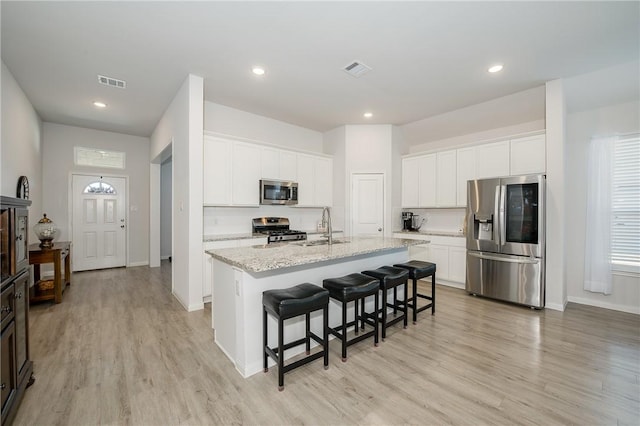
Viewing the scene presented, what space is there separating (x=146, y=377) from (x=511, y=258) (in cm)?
444

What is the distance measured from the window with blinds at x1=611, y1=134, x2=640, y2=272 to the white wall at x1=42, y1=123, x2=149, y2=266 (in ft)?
27.9

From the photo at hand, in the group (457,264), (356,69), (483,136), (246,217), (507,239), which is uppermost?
(356,69)

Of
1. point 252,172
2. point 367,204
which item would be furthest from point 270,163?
point 367,204

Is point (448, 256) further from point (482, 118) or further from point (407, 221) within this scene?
point (482, 118)

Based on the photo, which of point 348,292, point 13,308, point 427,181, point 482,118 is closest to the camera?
point 13,308

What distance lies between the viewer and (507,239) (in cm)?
384

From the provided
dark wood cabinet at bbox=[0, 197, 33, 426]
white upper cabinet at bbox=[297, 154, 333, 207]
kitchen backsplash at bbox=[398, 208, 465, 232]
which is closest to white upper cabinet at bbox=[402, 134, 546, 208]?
kitchen backsplash at bbox=[398, 208, 465, 232]

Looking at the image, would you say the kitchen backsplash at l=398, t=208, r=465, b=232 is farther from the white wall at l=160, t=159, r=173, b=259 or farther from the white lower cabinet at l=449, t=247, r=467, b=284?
the white wall at l=160, t=159, r=173, b=259

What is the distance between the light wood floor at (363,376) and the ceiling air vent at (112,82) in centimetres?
306

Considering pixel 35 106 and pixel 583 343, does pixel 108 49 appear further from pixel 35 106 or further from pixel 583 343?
pixel 583 343

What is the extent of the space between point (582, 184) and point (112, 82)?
6.74m

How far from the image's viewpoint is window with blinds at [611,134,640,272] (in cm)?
352

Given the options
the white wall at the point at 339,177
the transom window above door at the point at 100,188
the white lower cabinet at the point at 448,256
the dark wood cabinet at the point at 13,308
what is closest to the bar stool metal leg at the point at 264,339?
the dark wood cabinet at the point at 13,308

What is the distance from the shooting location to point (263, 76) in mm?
3514
